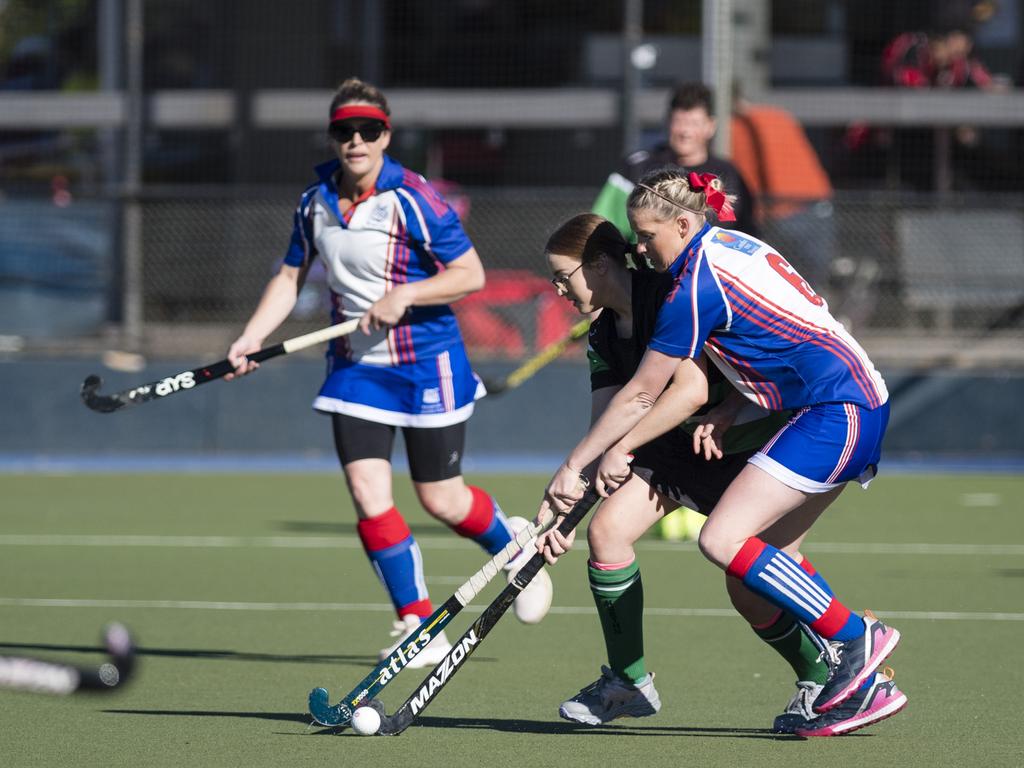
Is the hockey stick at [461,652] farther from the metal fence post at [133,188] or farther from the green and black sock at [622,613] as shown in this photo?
the metal fence post at [133,188]

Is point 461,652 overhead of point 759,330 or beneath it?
→ beneath

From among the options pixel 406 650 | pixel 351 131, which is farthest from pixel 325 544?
pixel 406 650

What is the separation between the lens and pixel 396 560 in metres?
5.52

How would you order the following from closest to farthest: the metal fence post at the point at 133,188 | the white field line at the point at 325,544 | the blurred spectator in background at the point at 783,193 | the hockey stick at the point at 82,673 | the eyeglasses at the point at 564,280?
1. the hockey stick at the point at 82,673
2. the eyeglasses at the point at 564,280
3. the white field line at the point at 325,544
4. the blurred spectator in background at the point at 783,193
5. the metal fence post at the point at 133,188

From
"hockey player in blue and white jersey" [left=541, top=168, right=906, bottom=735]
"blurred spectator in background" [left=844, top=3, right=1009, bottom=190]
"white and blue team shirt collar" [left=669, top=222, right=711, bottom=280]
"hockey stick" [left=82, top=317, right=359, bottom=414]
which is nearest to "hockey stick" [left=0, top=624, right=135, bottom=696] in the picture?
"hockey player in blue and white jersey" [left=541, top=168, right=906, bottom=735]

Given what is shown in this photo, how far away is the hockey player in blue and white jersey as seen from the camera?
4156mm

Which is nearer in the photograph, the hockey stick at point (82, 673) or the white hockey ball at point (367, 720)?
the hockey stick at point (82, 673)

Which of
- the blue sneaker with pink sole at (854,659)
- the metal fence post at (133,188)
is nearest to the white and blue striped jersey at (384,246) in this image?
the blue sneaker with pink sole at (854,659)

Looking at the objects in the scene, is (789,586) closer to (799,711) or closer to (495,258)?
(799,711)

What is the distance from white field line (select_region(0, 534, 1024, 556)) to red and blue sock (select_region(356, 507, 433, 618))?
263 cm

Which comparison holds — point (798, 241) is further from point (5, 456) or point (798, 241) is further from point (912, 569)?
point (5, 456)

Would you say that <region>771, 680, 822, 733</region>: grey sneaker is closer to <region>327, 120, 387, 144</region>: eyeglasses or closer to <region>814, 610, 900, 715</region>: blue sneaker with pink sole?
<region>814, 610, 900, 715</region>: blue sneaker with pink sole

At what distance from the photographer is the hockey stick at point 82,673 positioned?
2881 millimetres

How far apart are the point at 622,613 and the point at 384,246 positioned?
1.65m
